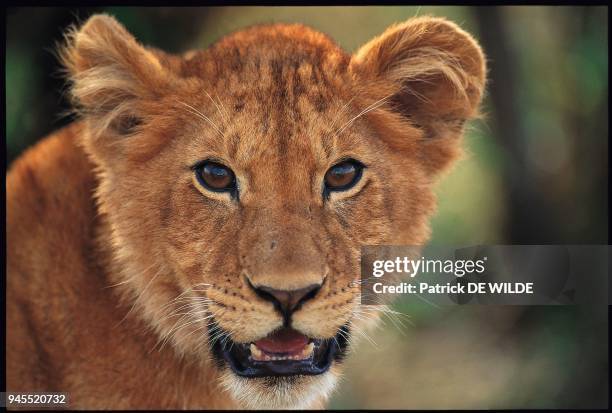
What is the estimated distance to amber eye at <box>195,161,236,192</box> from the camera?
2.94 metres

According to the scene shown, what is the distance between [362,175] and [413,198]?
276 millimetres

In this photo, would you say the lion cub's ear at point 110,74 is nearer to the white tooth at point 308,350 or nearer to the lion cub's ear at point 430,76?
the lion cub's ear at point 430,76

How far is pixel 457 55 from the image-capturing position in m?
3.21

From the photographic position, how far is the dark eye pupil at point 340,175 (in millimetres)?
2971

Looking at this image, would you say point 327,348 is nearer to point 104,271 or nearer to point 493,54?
point 104,271

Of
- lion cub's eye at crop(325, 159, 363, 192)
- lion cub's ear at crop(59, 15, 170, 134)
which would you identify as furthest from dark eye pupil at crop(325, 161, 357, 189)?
lion cub's ear at crop(59, 15, 170, 134)

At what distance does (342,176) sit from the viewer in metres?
2.98

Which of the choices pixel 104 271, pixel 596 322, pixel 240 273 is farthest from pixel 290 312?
pixel 596 322

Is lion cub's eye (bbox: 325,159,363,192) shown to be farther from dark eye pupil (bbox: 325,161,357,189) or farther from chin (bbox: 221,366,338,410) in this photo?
chin (bbox: 221,366,338,410)

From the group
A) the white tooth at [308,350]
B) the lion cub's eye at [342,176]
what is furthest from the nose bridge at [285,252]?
the white tooth at [308,350]

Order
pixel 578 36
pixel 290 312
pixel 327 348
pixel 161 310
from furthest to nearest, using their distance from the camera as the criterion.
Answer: pixel 578 36 < pixel 161 310 < pixel 327 348 < pixel 290 312

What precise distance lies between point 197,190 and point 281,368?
0.66 metres

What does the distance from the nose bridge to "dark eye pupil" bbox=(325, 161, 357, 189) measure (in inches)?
6.2

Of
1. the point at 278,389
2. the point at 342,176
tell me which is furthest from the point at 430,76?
the point at 278,389
